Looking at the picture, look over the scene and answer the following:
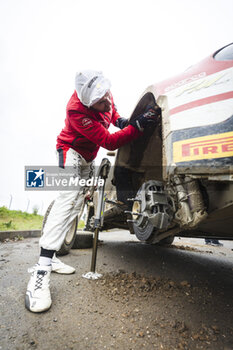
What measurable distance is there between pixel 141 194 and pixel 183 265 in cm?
147

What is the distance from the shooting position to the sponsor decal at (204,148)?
94 cm

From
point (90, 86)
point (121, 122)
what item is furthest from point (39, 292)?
point (121, 122)

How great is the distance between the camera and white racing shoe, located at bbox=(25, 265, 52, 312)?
47.7 inches

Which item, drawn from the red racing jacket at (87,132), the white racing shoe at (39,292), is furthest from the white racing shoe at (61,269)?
the red racing jacket at (87,132)

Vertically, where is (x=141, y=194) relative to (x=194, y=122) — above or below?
below

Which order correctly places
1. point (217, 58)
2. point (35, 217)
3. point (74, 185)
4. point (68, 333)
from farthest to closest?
point (35, 217) → point (74, 185) → point (217, 58) → point (68, 333)

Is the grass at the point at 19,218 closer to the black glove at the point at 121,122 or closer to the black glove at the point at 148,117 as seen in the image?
the black glove at the point at 121,122

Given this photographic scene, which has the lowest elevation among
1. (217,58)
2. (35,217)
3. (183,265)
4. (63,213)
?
(35,217)

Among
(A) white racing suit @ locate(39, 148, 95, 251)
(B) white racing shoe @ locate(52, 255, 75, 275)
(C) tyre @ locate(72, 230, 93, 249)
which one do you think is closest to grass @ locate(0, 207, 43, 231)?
(C) tyre @ locate(72, 230, 93, 249)

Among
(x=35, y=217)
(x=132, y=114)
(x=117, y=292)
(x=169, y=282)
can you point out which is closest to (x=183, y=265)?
(x=169, y=282)

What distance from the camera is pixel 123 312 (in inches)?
48.7

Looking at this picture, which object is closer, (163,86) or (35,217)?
(163,86)

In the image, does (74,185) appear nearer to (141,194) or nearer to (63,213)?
(63,213)

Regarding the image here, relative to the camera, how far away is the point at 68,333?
1037 millimetres
